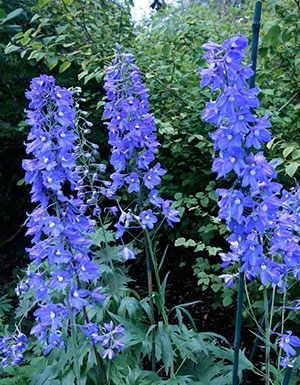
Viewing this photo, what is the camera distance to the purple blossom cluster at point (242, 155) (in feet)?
4.09

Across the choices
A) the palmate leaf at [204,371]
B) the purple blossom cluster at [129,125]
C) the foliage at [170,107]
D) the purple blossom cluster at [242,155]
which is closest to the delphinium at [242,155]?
the purple blossom cluster at [242,155]

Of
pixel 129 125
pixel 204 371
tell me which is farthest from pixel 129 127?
pixel 204 371

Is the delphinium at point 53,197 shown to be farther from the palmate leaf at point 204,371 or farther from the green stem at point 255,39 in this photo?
the palmate leaf at point 204,371

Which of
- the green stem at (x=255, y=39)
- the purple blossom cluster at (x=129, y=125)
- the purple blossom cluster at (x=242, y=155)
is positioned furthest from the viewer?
the purple blossom cluster at (x=129, y=125)

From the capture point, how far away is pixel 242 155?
4.28 ft

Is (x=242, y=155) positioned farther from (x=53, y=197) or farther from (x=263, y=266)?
(x=53, y=197)

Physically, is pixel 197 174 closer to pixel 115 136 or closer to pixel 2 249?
pixel 115 136

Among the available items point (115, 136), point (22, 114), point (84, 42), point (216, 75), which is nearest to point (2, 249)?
point (22, 114)

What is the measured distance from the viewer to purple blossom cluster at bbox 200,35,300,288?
4.09ft

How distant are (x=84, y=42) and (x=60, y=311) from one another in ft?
9.78

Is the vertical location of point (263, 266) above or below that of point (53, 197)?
below

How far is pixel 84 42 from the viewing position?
12.1 ft

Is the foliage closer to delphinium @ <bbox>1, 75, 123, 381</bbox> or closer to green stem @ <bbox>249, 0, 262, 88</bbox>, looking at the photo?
delphinium @ <bbox>1, 75, 123, 381</bbox>

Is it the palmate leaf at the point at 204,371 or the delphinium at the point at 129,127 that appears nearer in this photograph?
the delphinium at the point at 129,127
